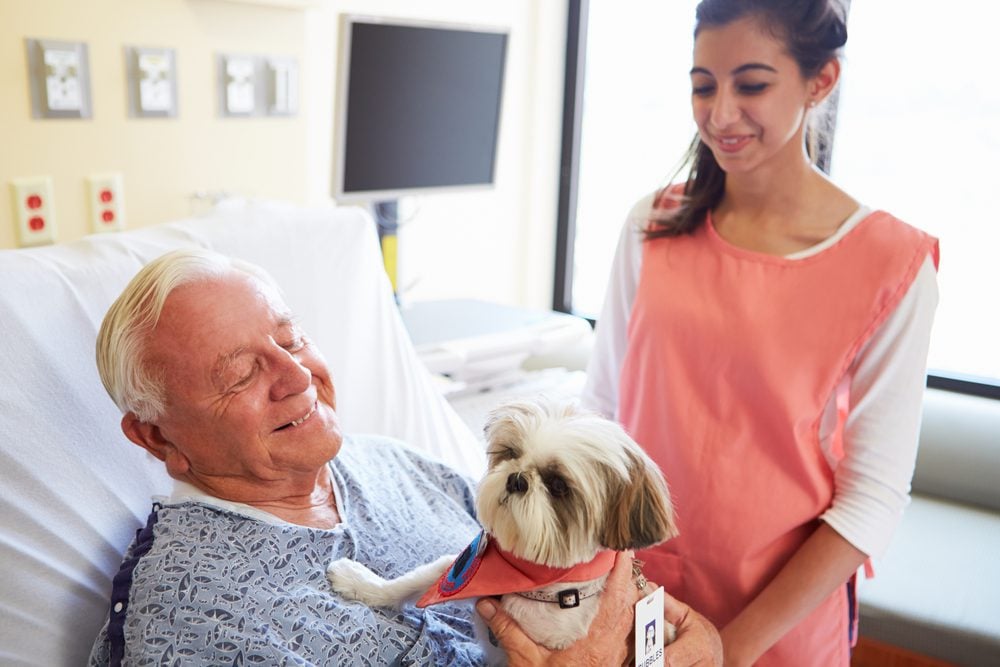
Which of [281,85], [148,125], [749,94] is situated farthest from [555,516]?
[281,85]

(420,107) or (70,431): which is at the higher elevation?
(420,107)

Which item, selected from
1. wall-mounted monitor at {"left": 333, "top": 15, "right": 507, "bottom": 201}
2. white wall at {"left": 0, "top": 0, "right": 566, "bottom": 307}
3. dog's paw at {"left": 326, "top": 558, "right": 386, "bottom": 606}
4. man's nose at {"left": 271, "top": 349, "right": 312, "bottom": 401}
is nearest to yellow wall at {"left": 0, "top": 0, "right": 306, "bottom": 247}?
white wall at {"left": 0, "top": 0, "right": 566, "bottom": 307}

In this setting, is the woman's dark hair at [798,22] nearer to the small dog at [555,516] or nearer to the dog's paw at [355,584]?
the small dog at [555,516]

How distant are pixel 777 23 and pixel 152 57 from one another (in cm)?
152

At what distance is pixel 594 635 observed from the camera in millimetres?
1172

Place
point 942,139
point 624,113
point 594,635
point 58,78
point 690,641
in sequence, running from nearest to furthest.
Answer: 1. point 594,635
2. point 690,641
3. point 58,78
4. point 942,139
5. point 624,113

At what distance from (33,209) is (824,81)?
1664 mm

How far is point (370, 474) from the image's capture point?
1.51 meters

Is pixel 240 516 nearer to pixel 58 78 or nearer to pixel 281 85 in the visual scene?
pixel 58 78

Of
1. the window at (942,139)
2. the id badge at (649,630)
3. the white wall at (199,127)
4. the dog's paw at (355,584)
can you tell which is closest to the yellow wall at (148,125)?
the white wall at (199,127)

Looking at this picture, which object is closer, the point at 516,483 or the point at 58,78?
the point at 516,483

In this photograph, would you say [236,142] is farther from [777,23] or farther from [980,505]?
[980,505]

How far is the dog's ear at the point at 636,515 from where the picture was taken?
1067 mm

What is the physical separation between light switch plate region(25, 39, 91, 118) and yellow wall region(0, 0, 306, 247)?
0.05 feet
